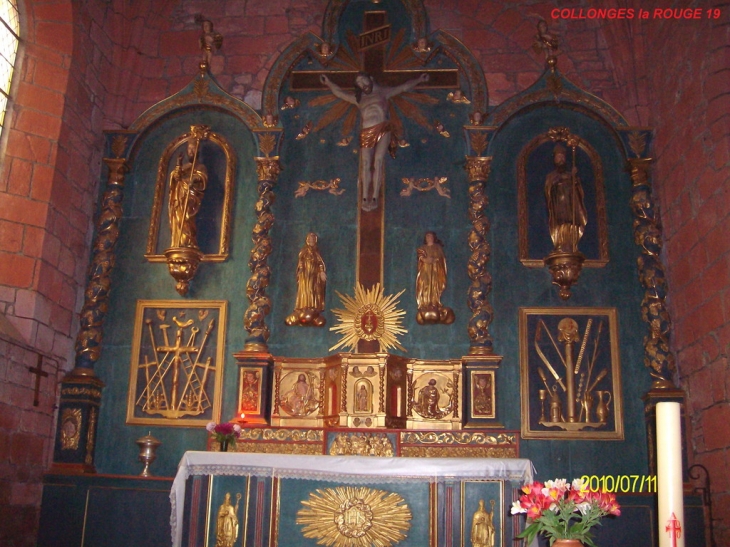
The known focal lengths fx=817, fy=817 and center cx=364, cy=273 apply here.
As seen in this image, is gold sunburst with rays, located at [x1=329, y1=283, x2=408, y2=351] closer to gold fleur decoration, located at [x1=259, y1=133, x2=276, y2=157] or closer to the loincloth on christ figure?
the loincloth on christ figure

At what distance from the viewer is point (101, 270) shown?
882cm

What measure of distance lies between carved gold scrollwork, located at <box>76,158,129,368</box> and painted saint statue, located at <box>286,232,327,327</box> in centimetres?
202

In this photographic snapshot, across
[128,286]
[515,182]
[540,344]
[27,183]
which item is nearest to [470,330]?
[540,344]

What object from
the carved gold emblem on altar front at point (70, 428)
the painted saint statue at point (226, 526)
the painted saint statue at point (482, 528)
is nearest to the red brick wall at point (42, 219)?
the carved gold emblem on altar front at point (70, 428)

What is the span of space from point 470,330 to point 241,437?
257cm

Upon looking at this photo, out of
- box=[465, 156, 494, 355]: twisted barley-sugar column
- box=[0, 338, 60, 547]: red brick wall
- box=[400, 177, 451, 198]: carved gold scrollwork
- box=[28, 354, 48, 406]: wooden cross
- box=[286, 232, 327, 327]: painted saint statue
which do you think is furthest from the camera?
box=[400, 177, 451, 198]: carved gold scrollwork

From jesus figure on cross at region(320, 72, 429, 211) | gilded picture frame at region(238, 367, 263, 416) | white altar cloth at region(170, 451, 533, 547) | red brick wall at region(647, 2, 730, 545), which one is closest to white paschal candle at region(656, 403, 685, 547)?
white altar cloth at region(170, 451, 533, 547)

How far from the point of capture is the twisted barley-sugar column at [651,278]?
8.12 m

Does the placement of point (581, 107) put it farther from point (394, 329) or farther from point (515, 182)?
point (394, 329)

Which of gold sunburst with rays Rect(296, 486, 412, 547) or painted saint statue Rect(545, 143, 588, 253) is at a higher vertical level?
painted saint statue Rect(545, 143, 588, 253)

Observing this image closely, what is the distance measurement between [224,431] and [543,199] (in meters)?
4.24

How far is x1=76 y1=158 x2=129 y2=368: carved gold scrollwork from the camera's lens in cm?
859

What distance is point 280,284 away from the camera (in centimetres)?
901

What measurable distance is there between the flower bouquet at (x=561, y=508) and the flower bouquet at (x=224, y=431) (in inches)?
171
